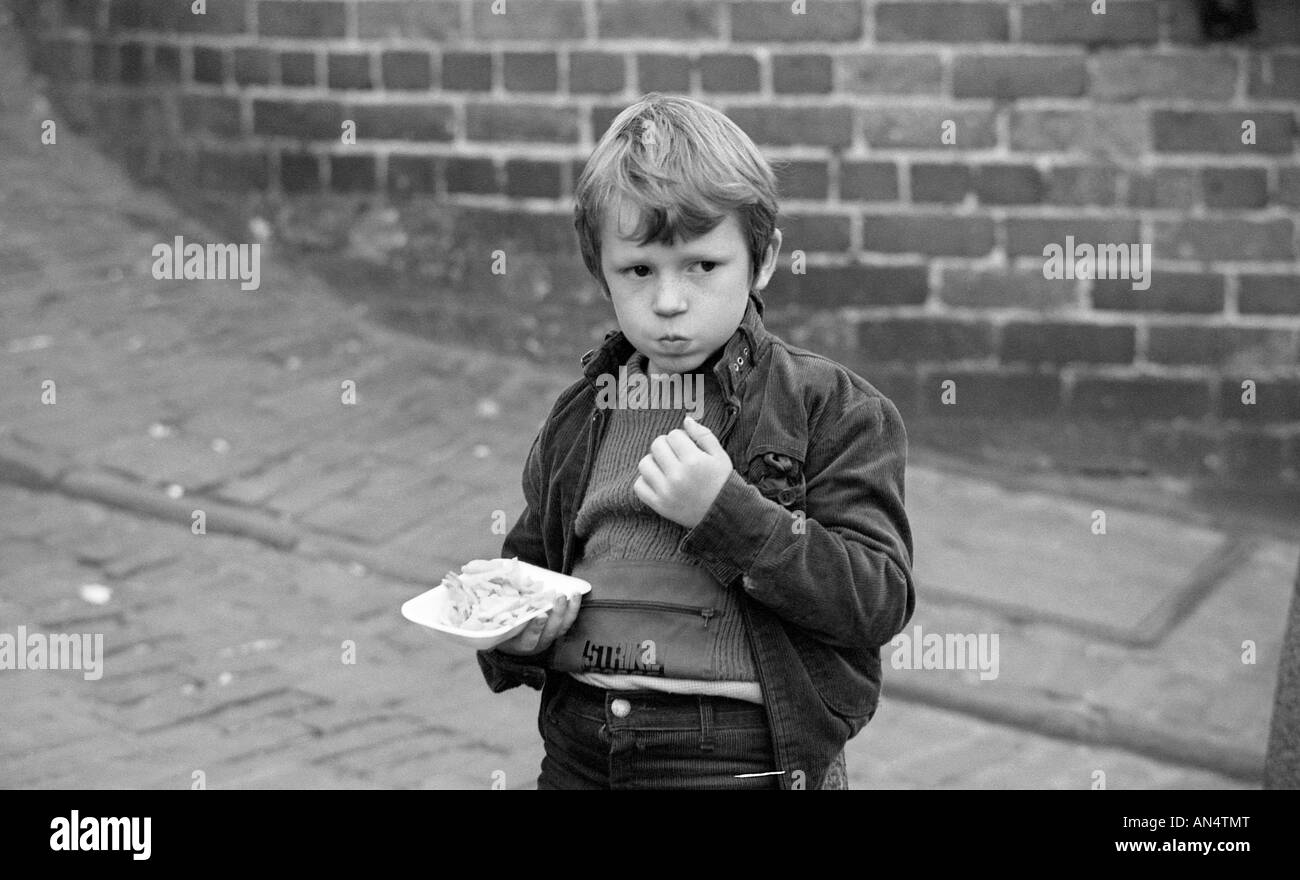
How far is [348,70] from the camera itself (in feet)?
22.4

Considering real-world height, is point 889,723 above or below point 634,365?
below

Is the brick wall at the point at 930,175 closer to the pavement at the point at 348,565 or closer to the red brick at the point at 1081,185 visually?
the red brick at the point at 1081,185

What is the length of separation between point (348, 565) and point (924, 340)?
2.29m

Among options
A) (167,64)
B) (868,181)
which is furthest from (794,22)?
(167,64)

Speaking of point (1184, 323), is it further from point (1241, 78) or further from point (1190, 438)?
point (1241, 78)

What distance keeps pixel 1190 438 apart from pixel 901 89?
5.18 feet

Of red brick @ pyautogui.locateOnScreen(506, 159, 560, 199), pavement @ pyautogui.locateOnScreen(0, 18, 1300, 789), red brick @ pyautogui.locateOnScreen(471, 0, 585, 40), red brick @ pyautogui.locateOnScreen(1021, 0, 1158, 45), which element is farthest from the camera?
red brick @ pyautogui.locateOnScreen(506, 159, 560, 199)

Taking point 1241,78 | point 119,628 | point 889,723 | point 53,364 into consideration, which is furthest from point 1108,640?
point 53,364

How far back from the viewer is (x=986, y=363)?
6273 mm

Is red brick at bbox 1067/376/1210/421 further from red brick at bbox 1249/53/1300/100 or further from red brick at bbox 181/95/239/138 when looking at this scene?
red brick at bbox 181/95/239/138

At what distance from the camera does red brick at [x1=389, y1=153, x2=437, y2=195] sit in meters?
6.82

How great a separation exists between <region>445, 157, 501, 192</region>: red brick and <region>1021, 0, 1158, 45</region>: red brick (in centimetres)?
203

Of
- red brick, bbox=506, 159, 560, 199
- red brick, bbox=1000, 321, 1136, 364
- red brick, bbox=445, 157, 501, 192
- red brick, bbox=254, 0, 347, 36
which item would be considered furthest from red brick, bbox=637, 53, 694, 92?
red brick, bbox=1000, 321, 1136, 364

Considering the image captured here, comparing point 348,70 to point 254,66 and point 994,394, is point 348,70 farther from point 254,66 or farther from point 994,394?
point 994,394
